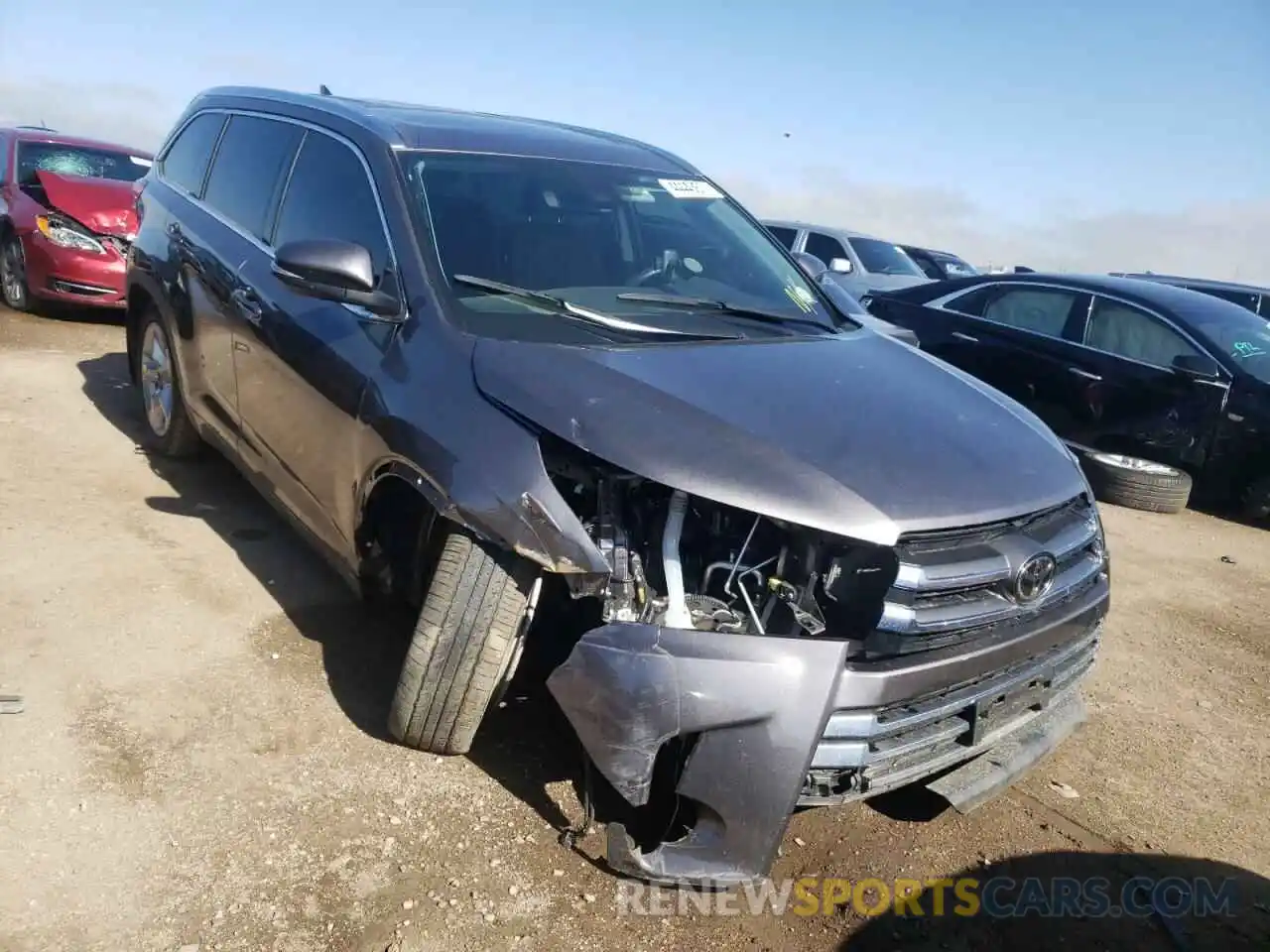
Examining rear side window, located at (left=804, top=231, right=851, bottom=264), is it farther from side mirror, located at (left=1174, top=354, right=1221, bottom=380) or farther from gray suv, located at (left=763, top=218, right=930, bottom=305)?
side mirror, located at (left=1174, top=354, right=1221, bottom=380)

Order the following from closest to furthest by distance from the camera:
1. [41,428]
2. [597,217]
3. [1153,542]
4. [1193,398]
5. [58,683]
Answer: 1. [58,683]
2. [597,217]
3. [41,428]
4. [1153,542]
5. [1193,398]

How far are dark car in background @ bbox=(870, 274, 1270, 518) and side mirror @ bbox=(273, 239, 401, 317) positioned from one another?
546 cm

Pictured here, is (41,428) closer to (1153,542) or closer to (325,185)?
(325,185)

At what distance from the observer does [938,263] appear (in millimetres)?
17453

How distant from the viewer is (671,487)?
95.8 inches

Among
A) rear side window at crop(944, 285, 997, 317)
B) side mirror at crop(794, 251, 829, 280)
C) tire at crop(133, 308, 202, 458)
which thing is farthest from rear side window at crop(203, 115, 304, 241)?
rear side window at crop(944, 285, 997, 317)

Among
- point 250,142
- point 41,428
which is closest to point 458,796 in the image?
point 250,142

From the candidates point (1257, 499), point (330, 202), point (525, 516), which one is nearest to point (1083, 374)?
point (1257, 499)

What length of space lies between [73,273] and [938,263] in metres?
13.6

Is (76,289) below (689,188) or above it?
below

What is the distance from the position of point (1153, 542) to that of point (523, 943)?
5119 millimetres

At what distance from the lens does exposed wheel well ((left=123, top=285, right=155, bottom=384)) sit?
17.0ft

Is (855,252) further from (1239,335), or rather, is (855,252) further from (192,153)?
(192,153)

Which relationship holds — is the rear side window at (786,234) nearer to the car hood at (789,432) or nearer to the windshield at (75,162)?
the windshield at (75,162)
